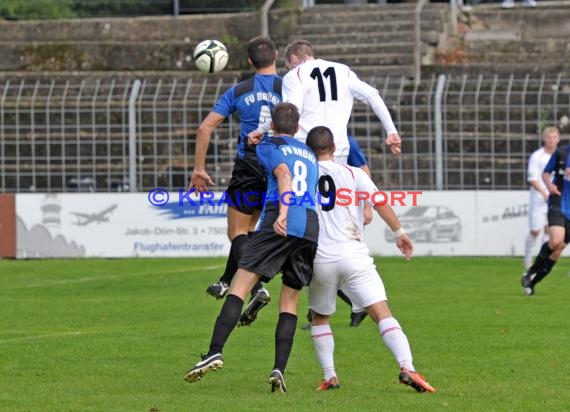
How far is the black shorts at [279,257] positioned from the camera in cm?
929

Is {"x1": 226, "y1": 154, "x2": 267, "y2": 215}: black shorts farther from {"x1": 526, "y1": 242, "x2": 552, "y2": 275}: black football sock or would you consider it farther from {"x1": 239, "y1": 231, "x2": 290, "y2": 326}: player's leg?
→ {"x1": 526, "y1": 242, "x2": 552, "y2": 275}: black football sock

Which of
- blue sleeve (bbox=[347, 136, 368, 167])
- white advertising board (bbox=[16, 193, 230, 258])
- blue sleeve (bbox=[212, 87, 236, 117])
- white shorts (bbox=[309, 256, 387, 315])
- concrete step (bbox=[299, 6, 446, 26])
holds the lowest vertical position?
white advertising board (bbox=[16, 193, 230, 258])

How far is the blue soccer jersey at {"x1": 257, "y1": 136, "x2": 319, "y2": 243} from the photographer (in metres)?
9.20

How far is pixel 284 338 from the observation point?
9.34 m

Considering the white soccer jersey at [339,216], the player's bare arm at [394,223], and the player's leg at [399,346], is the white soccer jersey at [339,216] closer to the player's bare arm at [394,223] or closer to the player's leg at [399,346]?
the player's bare arm at [394,223]

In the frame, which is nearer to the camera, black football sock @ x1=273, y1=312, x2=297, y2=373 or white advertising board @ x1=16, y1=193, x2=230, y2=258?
black football sock @ x1=273, y1=312, x2=297, y2=373

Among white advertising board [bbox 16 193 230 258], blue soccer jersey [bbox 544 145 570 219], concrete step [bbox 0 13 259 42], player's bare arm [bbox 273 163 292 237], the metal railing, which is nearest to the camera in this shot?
player's bare arm [bbox 273 163 292 237]

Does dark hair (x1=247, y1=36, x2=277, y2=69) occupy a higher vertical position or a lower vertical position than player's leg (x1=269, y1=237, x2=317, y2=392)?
higher

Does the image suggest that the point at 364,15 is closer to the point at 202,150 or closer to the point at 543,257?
the point at 543,257

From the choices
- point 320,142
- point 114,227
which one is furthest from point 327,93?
point 114,227

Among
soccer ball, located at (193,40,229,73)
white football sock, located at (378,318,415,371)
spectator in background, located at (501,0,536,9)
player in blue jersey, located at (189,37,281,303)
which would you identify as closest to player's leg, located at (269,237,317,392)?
white football sock, located at (378,318,415,371)

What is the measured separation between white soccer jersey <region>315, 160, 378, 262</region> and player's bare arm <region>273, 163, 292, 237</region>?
26cm

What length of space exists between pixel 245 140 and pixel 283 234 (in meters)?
2.85

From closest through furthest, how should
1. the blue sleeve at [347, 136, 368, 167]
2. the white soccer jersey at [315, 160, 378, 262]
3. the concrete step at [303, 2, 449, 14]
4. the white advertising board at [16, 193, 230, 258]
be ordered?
the white soccer jersey at [315, 160, 378, 262], the blue sleeve at [347, 136, 368, 167], the white advertising board at [16, 193, 230, 258], the concrete step at [303, 2, 449, 14]
